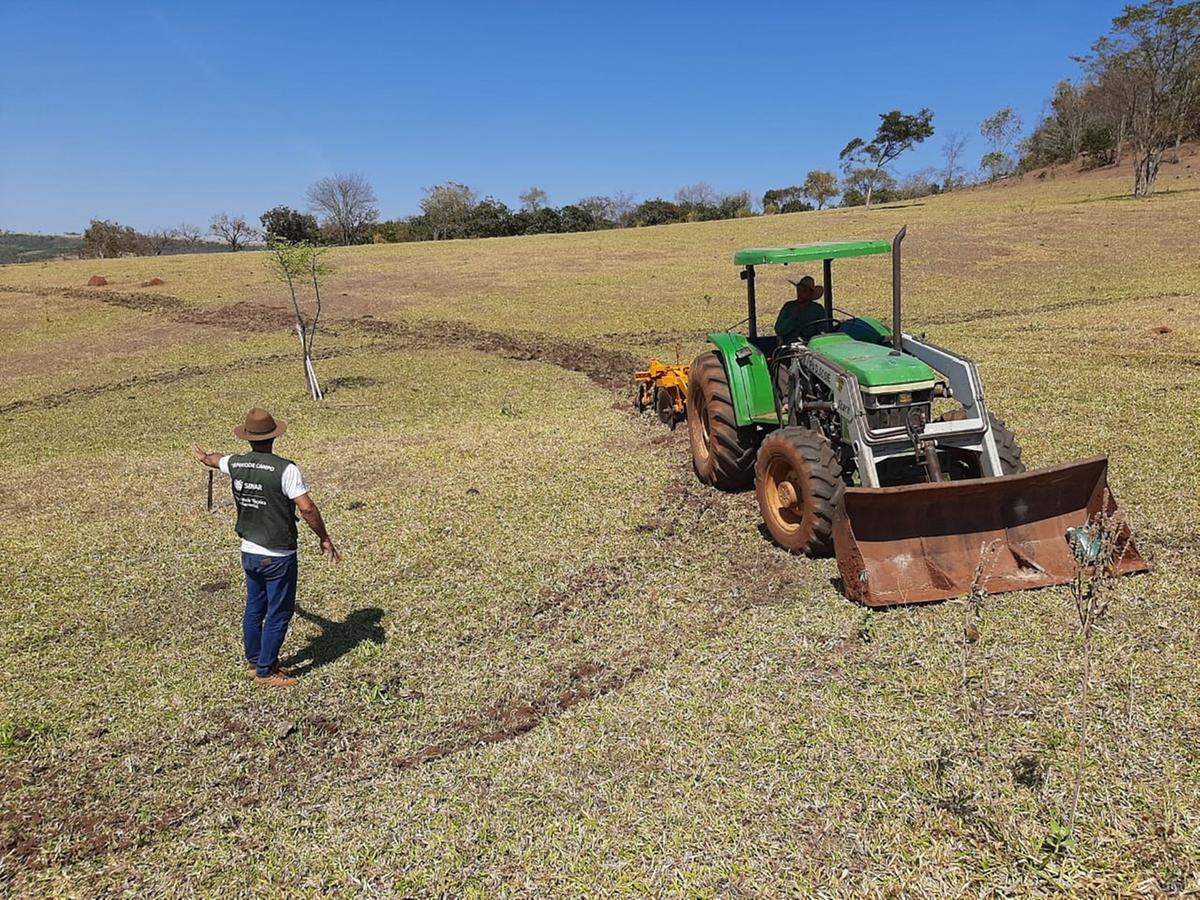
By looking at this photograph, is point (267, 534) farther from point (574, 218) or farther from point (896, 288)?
point (574, 218)

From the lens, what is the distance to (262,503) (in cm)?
496

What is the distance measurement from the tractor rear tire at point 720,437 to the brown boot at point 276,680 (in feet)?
14.9

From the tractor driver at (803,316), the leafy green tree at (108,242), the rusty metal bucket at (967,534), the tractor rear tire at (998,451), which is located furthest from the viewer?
the leafy green tree at (108,242)

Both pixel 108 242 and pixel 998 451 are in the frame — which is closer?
pixel 998 451

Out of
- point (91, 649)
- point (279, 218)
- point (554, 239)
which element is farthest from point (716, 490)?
point (279, 218)

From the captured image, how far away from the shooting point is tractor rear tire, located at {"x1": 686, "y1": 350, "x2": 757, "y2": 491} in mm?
7762

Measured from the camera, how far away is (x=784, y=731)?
4.19m

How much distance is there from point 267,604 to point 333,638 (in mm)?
783

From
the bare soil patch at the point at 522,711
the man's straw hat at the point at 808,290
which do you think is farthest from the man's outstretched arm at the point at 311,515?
the man's straw hat at the point at 808,290

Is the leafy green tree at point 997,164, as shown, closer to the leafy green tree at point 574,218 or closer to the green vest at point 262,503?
the leafy green tree at point 574,218

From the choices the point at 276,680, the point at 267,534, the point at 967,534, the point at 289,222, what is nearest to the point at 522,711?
the point at 276,680

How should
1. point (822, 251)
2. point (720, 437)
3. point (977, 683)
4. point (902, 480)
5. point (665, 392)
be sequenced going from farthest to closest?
point (665, 392)
point (720, 437)
point (822, 251)
point (902, 480)
point (977, 683)

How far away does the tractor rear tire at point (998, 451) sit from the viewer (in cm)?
597

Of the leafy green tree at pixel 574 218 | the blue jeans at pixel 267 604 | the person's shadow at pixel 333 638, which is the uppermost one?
the leafy green tree at pixel 574 218
